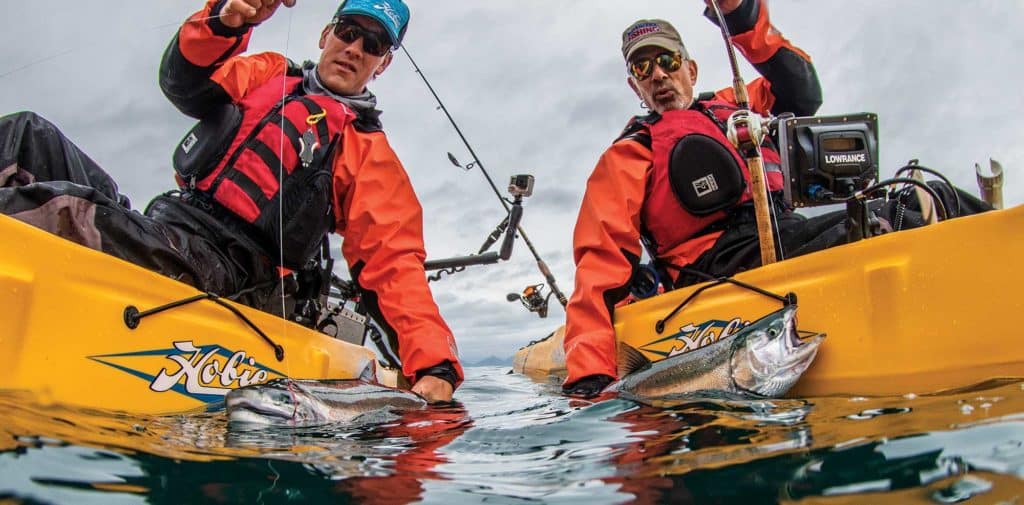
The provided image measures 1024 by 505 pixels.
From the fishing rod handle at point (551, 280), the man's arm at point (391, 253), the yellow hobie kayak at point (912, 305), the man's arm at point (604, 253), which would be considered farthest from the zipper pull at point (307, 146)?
the fishing rod handle at point (551, 280)

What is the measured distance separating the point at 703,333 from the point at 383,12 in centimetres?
297

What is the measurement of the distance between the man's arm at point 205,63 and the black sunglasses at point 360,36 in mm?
705

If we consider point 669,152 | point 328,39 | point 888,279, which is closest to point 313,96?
point 328,39

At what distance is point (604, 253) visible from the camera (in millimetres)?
4480

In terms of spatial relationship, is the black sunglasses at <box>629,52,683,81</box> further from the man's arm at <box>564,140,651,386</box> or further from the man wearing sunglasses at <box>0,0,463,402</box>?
the man wearing sunglasses at <box>0,0,463,402</box>

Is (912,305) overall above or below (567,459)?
above

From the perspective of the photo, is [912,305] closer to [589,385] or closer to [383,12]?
[589,385]

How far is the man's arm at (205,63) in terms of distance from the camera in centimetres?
374

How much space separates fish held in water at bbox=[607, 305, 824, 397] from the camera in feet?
9.92

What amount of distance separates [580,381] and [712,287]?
99 cm

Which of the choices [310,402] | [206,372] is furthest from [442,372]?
[310,402]

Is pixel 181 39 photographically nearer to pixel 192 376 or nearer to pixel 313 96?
pixel 313 96

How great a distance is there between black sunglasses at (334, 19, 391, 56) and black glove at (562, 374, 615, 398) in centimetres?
265

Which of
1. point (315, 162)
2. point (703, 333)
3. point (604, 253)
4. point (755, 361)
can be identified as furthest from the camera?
point (604, 253)
